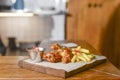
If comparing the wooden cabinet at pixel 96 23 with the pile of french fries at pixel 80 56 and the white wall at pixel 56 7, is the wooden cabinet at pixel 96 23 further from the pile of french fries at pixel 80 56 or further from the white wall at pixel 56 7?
the pile of french fries at pixel 80 56

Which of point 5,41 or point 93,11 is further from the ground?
point 93,11

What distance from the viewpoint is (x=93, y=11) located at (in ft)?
11.1

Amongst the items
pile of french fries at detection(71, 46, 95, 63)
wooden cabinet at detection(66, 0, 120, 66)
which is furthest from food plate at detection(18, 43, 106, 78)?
wooden cabinet at detection(66, 0, 120, 66)

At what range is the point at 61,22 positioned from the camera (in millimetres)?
3482

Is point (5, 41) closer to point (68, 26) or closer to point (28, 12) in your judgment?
point (28, 12)

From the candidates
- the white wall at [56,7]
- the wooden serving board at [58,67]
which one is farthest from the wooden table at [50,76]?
the white wall at [56,7]

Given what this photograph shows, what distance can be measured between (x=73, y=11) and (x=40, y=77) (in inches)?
87.6

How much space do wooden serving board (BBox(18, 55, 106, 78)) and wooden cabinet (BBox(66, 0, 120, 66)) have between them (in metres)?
1.96

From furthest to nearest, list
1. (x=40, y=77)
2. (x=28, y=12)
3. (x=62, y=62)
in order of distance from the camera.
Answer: (x=28, y=12) → (x=62, y=62) → (x=40, y=77)

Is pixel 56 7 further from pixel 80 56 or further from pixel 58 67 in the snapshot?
pixel 58 67

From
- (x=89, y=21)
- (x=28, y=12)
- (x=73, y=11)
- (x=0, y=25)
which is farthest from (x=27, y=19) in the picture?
(x=89, y=21)

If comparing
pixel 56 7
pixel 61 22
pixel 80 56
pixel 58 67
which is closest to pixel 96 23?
pixel 61 22

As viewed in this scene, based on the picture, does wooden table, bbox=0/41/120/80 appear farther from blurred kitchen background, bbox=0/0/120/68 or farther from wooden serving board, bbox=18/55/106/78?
blurred kitchen background, bbox=0/0/120/68

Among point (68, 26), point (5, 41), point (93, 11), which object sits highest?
point (93, 11)
